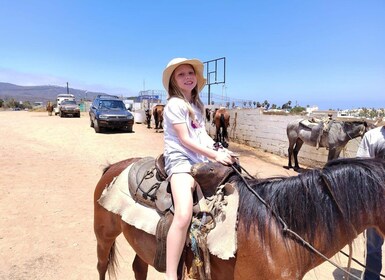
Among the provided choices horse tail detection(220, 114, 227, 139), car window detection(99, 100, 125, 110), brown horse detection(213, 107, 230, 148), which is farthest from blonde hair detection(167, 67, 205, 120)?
car window detection(99, 100, 125, 110)

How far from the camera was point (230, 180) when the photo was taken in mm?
1966

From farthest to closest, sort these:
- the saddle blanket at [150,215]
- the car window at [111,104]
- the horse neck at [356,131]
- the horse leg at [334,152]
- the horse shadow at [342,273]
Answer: the car window at [111,104] < the horse leg at [334,152] < the horse neck at [356,131] < the horse shadow at [342,273] < the saddle blanket at [150,215]

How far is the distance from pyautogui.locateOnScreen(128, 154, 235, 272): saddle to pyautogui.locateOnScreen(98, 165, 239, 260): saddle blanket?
68mm

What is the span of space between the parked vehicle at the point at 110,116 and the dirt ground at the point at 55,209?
157 inches

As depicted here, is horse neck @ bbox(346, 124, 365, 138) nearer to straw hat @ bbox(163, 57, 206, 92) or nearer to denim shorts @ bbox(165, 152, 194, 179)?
straw hat @ bbox(163, 57, 206, 92)

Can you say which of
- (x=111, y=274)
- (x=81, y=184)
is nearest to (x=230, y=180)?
(x=111, y=274)

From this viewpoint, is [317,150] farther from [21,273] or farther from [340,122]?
[21,273]

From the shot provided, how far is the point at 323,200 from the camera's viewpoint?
1.61 metres

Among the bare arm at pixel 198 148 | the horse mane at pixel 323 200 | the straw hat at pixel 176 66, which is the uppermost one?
the straw hat at pixel 176 66

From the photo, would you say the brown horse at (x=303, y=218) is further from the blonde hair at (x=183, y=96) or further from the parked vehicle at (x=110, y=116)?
the parked vehicle at (x=110, y=116)

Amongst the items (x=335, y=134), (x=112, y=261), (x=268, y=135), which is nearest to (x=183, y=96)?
(x=112, y=261)

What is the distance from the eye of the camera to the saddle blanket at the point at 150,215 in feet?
5.55

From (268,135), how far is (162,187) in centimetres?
1116

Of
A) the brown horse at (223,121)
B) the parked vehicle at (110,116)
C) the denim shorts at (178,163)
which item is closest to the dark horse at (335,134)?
the brown horse at (223,121)
